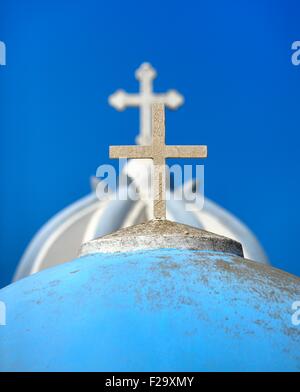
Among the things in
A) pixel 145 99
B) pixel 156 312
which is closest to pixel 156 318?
pixel 156 312

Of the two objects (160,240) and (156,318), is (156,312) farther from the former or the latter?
(160,240)

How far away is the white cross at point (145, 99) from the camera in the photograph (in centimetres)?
823

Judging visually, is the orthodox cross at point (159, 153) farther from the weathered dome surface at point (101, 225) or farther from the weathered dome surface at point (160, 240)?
the weathered dome surface at point (101, 225)

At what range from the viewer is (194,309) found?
3.72 m

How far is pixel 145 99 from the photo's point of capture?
8.62 m

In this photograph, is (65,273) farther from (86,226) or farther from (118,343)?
(86,226)

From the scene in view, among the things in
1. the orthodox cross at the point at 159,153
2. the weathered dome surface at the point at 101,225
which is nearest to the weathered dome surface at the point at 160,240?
the orthodox cross at the point at 159,153

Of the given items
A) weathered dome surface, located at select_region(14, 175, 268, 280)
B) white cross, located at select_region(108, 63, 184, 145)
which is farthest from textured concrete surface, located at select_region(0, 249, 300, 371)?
weathered dome surface, located at select_region(14, 175, 268, 280)

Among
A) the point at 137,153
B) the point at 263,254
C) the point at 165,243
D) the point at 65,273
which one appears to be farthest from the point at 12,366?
the point at 263,254

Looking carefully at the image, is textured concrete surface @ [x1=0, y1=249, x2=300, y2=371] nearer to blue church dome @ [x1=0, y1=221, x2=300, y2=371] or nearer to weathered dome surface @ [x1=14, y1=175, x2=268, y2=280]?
blue church dome @ [x1=0, y1=221, x2=300, y2=371]

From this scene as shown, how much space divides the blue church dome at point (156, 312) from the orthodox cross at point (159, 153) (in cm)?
26

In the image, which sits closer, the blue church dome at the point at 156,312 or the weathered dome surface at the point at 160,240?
the blue church dome at the point at 156,312

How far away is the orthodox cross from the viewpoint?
4.58 metres
